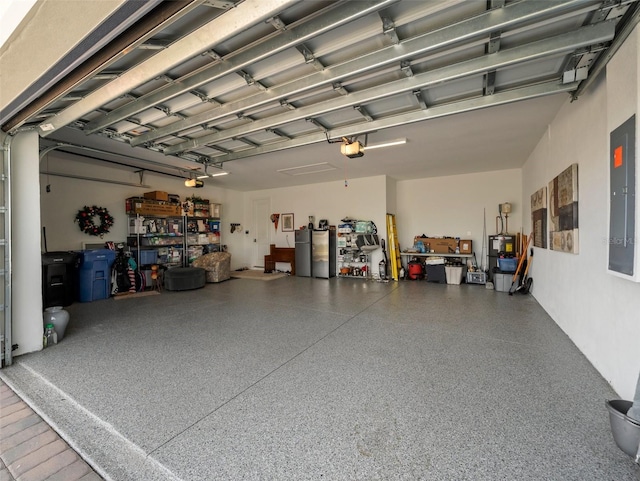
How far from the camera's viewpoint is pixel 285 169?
6.83m

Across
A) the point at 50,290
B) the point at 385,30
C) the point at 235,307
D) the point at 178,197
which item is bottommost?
the point at 235,307

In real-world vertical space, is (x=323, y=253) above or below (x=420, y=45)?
below

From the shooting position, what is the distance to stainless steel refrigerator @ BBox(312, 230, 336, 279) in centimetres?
820

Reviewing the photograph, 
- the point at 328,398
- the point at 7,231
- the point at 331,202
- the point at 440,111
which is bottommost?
the point at 328,398

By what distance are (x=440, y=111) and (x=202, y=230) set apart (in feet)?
23.9

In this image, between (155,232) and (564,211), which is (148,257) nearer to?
(155,232)

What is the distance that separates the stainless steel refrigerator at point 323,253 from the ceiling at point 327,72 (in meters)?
3.84

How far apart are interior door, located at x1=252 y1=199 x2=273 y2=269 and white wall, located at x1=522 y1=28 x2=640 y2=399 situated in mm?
7971

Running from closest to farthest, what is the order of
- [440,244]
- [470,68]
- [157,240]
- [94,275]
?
[470,68]
[94,275]
[157,240]
[440,244]

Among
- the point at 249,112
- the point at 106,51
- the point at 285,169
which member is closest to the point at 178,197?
the point at 285,169

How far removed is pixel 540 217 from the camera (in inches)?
178

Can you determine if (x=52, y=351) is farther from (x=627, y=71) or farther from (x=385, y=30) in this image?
(x=627, y=71)

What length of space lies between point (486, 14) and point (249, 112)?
109 inches

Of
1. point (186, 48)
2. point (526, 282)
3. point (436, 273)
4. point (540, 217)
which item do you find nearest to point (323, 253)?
point (436, 273)
